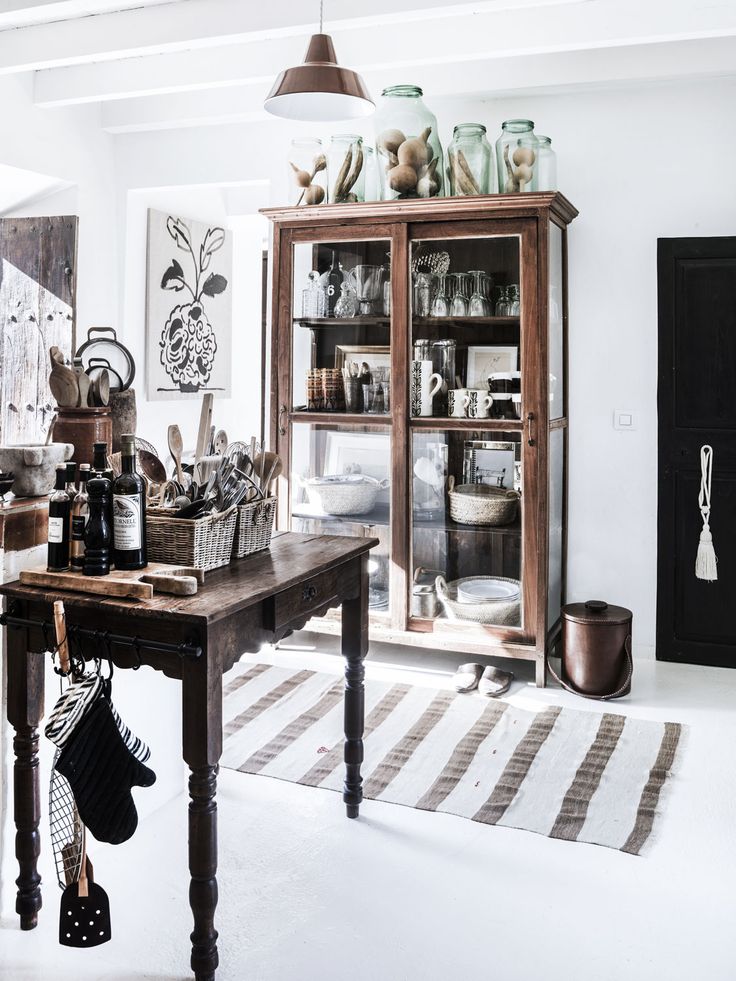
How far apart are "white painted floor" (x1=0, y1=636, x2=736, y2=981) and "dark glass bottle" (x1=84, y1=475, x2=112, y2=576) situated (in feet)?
2.90

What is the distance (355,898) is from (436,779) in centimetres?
73

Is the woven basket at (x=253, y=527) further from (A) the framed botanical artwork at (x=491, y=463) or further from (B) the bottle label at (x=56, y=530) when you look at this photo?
(A) the framed botanical artwork at (x=491, y=463)

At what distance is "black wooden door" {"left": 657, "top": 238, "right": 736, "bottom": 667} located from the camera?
4082 mm

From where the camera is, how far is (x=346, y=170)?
4207mm

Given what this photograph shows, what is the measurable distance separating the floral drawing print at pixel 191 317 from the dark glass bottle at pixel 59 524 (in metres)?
3.42

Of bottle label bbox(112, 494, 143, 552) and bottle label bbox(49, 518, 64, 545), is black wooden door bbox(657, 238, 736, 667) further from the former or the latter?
bottle label bbox(49, 518, 64, 545)

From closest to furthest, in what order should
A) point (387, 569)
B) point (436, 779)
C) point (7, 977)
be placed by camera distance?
point (7, 977), point (436, 779), point (387, 569)

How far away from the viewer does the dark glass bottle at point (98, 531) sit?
204 centimetres

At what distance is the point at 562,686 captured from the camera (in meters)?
3.95

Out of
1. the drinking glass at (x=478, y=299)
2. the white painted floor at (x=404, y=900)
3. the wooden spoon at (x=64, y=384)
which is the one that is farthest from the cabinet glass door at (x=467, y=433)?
the wooden spoon at (x=64, y=384)

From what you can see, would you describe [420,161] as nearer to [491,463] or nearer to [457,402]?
[457,402]

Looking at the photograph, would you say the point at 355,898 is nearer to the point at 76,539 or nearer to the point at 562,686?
the point at 76,539

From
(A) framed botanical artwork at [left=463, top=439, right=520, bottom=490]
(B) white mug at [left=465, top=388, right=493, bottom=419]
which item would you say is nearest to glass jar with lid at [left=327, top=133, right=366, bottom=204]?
(B) white mug at [left=465, top=388, right=493, bottom=419]

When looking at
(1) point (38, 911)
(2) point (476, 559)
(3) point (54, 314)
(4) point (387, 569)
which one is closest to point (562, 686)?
(2) point (476, 559)
